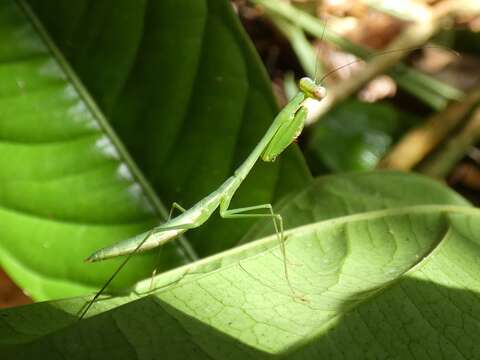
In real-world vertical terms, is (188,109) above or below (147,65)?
below

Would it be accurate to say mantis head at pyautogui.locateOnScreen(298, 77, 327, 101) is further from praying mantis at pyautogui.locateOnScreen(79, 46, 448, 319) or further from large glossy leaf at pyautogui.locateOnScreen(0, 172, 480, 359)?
large glossy leaf at pyautogui.locateOnScreen(0, 172, 480, 359)

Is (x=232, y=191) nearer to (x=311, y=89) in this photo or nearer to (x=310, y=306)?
(x=311, y=89)

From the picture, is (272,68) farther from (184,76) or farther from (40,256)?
(40,256)

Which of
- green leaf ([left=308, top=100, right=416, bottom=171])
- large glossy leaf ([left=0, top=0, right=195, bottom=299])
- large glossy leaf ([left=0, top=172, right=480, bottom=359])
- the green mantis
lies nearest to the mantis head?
the green mantis

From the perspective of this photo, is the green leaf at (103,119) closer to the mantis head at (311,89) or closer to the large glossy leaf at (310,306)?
the mantis head at (311,89)

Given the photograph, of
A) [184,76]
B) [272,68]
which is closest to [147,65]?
[184,76]

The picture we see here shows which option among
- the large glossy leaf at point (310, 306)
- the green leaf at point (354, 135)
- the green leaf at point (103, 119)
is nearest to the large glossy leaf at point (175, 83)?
the green leaf at point (103, 119)
